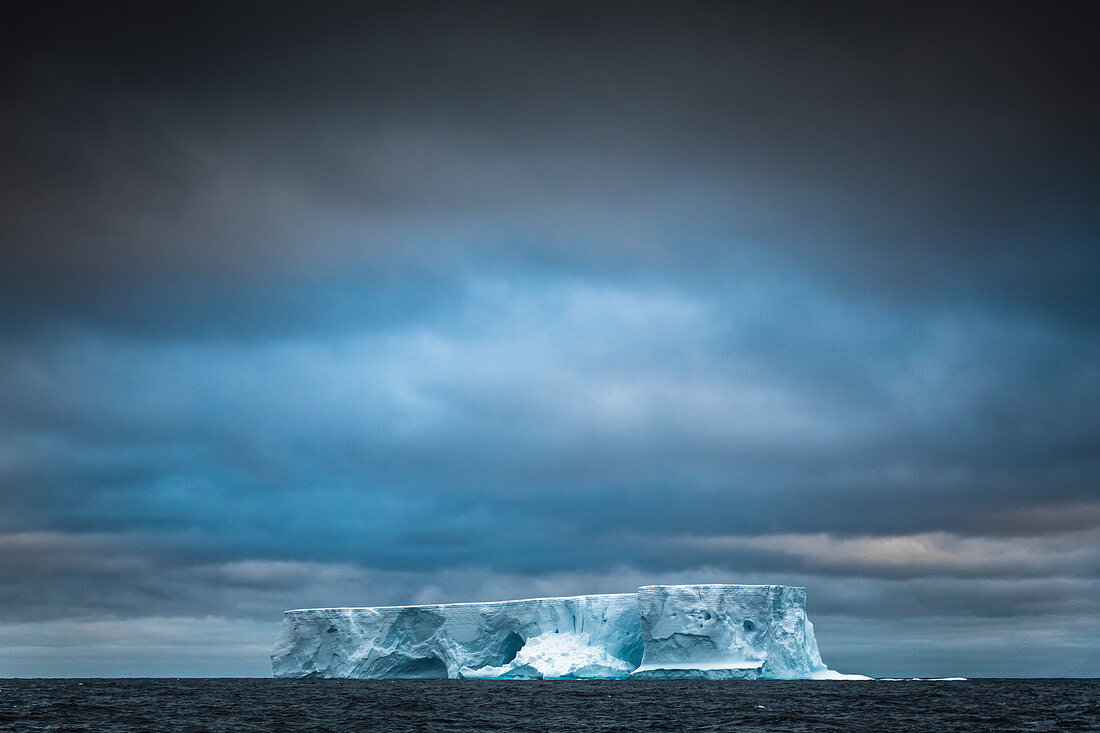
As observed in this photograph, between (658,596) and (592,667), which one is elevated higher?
(658,596)

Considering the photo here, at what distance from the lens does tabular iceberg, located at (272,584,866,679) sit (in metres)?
44.1

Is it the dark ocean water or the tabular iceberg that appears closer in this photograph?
the dark ocean water

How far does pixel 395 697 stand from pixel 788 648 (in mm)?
17040

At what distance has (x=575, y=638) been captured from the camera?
1860 inches

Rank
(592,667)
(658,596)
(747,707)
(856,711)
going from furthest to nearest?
(592,667) < (658,596) < (747,707) < (856,711)

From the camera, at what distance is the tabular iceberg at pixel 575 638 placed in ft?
145

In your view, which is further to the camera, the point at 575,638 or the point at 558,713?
the point at 575,638

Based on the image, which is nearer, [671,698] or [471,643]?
[671,698]

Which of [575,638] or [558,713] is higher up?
[575,638]

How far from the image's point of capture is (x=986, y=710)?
3419 cm

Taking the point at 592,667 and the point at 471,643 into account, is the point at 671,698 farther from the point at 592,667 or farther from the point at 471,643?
the point at 471,643

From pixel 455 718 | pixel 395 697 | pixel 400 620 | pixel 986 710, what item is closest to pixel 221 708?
pixel 395 697

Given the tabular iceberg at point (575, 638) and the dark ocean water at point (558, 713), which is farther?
the tabular iceberg at point (575, 638)

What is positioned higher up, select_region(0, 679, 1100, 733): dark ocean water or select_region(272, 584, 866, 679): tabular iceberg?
select_region(272, 584, 866, 679): tabular iceberg
